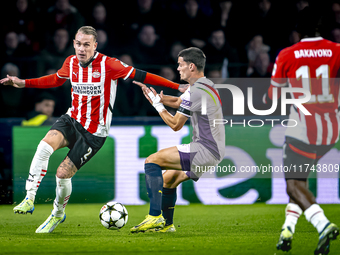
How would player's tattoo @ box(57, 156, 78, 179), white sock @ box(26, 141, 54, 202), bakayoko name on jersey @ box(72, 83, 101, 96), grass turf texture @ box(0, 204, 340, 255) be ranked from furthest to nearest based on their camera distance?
bakayoko name on jersey @ box(72, 83, 101, 96), player's tattoo @ box(57, 156, 78, 179), white sock @ box(26, 141, 54, 202), grass turf texture @ box(0, 204, 340, 255)

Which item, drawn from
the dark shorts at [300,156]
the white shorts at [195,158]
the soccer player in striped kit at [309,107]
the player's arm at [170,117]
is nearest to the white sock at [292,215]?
the soccer player in striped kit at [309,107]

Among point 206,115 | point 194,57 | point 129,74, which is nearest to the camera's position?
point 206,115

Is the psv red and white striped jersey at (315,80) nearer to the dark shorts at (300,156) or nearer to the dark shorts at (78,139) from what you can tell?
the dark shorts at (300,156)

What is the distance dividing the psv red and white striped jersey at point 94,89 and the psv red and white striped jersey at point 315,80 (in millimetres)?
2191

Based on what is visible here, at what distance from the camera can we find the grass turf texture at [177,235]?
158 inches

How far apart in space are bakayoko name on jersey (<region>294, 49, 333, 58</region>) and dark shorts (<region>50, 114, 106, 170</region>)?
255 cm

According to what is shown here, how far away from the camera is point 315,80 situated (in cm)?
378

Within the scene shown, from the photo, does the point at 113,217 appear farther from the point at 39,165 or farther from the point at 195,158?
the point at 195,158

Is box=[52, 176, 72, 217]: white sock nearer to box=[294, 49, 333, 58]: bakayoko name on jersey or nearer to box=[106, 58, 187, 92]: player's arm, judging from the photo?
box=[106, 58, 187, 92]: player's arm

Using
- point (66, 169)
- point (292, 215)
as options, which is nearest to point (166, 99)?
point (66, 169)

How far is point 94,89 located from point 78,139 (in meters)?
0.60

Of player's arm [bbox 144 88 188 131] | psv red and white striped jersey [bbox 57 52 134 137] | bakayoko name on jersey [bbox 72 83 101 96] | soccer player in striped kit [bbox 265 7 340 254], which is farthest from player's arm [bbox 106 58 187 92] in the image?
soccer player in striped kit [bbox 265 7 340 254]

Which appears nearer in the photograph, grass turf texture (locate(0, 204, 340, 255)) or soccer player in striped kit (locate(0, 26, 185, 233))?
grass turf texture (locate(0, 204, 340, 255))

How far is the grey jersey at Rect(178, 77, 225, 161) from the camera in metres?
4.88
